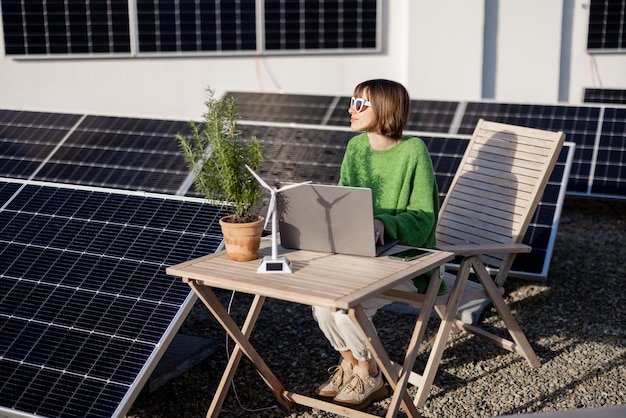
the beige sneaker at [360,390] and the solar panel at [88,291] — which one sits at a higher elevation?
the solar panel at [88,291]

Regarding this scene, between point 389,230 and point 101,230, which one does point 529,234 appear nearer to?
point 389,230

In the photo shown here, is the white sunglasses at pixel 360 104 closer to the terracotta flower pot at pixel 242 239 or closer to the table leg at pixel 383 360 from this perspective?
the terracotta flower pot at pixel 242 239

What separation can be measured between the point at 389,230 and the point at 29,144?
13.9 ft

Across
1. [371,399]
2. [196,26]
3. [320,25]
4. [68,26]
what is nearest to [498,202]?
[371,399]

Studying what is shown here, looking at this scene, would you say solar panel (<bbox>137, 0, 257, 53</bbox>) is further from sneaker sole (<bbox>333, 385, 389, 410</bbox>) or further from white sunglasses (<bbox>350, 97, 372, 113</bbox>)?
sneaker sole (<bbox>333, 385, 389, 410</bbox>)

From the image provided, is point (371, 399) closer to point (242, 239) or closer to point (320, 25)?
point (242, 239)

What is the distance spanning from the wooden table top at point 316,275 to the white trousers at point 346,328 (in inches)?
16.4

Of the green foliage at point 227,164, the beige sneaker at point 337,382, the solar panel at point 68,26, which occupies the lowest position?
the beige sneaker at point 337,382

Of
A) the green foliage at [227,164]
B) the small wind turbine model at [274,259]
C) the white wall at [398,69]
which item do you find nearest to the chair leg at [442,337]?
the small wind turbine model at [274,259]

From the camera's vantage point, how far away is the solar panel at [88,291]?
347 cm

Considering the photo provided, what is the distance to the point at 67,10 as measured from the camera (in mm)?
10219

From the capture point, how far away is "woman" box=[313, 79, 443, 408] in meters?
3.82

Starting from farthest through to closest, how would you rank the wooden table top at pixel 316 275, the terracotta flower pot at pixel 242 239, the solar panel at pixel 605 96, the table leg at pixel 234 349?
the solar panel at pixel 605 96, the table leg at pixel 234 349, the terracotta flower pot at pixel 242 239, the wooden table top at pixel 316 275

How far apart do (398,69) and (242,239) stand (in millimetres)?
7104
